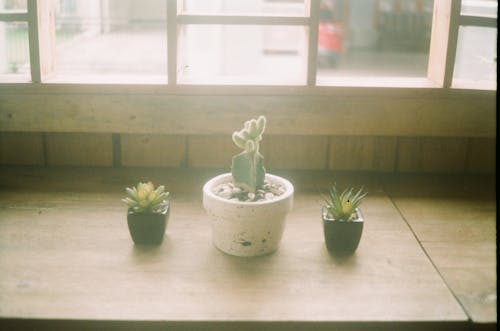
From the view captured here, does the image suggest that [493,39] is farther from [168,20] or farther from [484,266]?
[168,20]

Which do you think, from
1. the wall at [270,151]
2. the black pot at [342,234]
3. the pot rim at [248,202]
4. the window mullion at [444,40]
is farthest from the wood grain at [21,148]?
the window mullion at [444,40]

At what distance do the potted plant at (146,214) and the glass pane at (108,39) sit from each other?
67 centimetres

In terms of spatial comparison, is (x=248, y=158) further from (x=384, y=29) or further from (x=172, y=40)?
(x=384, y=29)

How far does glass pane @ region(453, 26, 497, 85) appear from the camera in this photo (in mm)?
2098

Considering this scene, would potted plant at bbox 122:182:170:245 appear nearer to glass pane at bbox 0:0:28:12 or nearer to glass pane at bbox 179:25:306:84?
glass pane at bbox 179:25:306:84

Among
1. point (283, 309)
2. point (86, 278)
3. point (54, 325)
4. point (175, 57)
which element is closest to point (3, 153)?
point (175, 57)

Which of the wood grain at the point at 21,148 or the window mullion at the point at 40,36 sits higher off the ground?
the window mullion at the point at 40,36

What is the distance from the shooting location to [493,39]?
83.7 inches

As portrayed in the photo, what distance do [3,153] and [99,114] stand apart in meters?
0.42

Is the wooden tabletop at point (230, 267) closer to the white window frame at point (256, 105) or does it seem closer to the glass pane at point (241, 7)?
the white window frame at point (256, 105)

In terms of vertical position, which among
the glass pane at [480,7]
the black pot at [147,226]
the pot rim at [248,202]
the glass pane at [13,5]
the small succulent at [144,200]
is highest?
the glass pane at [480,7]

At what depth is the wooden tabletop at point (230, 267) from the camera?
1302 millimetres

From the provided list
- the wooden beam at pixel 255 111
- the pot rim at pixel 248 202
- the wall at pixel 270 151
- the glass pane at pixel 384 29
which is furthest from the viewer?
the glass pane at pixel 384 29

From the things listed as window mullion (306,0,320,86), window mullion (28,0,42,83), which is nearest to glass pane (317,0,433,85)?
A: window mullion (306,0,320,86)
